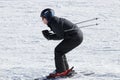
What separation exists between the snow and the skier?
39 centimetres

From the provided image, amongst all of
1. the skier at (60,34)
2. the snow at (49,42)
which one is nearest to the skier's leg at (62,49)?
the skier at (60,34)

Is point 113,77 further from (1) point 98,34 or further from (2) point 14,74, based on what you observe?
(1) point 98,34

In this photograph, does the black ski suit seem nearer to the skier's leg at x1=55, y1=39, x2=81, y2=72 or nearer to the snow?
the skier's leg at x1=55, y1=39, x2=81, y2=72

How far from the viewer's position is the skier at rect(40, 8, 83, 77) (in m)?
8.08

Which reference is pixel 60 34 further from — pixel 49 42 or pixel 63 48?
pixel 49 42

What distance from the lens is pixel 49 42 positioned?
40.3ft

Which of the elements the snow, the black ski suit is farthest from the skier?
the snow

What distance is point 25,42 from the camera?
12.4 m

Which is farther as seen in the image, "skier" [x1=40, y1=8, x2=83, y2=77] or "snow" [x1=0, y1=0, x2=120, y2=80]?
"snow" [x1=0, y1=0, x2=120, y2=80]

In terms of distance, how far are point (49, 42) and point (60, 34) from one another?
4256 millimetres

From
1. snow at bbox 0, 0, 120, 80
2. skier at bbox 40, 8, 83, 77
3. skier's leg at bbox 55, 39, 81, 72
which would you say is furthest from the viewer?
snow at bbox 0, 0, 120, 80

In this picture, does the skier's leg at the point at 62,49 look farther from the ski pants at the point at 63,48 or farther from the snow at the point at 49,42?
the snow at the point at 49,42

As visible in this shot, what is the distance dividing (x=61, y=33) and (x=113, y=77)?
136cm

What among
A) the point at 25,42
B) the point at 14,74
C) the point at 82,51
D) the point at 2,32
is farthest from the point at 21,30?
the point at 14,74
